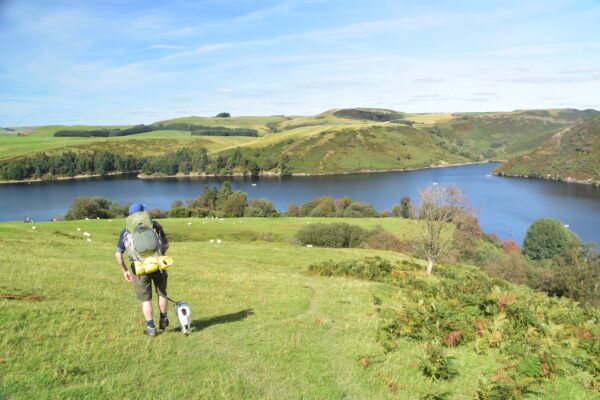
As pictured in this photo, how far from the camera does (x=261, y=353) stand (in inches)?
445

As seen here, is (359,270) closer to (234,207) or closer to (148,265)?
(148,265)

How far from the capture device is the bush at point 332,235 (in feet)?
273

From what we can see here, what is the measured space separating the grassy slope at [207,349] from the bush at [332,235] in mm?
62700

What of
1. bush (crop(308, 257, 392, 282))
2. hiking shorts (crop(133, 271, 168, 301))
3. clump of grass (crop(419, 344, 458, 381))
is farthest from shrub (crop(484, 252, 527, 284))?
hiking shorts (crop(133, 271, 168, 301))

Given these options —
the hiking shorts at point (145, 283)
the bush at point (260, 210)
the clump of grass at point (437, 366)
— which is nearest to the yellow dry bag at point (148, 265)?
the hiking shorts at point (145, 283)

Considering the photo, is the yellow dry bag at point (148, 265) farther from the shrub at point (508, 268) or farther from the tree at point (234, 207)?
the tree at point (234, 207)

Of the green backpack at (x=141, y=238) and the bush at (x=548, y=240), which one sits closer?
the green backpack at (x=141, y=238)

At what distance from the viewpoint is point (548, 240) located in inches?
4176

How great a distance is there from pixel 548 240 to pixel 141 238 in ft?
387

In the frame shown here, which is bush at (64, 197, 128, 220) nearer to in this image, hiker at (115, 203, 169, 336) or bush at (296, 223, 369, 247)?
bush at (296, 223, 369, 247)

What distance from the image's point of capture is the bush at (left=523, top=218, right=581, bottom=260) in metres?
105

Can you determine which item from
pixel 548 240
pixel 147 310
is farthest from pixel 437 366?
pixel 548 240

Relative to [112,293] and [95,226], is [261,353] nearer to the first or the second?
[112,293]

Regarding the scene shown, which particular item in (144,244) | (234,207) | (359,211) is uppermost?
(144,244)
